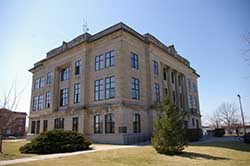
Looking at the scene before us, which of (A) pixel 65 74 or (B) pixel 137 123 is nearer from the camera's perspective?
(B) pixel 137 123

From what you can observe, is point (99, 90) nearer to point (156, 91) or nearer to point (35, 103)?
point (156, 91)

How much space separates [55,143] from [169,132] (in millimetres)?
9279

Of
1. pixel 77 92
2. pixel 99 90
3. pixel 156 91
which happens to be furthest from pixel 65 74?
pixel 156 91

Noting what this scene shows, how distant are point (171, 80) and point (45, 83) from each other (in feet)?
82.9

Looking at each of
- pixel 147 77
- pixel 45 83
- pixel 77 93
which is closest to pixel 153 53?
pixel 147 77

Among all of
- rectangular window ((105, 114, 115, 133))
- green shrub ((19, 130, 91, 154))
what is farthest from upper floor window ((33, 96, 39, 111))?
green shrub ((19, 130, 91, 154))

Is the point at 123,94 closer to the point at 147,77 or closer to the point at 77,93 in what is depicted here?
the point at 147,77

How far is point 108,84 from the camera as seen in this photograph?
29.7 meters

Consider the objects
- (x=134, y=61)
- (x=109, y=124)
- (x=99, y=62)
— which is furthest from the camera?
(x=99, y=62)

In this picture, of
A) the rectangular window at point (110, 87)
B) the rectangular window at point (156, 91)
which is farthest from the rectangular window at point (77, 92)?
the rectangular window at point (156, 91)

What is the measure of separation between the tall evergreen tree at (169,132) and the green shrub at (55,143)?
6.99 m

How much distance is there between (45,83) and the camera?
141ft

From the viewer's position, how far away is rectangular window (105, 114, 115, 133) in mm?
27695

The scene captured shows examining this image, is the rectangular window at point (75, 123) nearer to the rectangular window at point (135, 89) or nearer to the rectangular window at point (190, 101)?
the rectangular window at point (135, 89)
